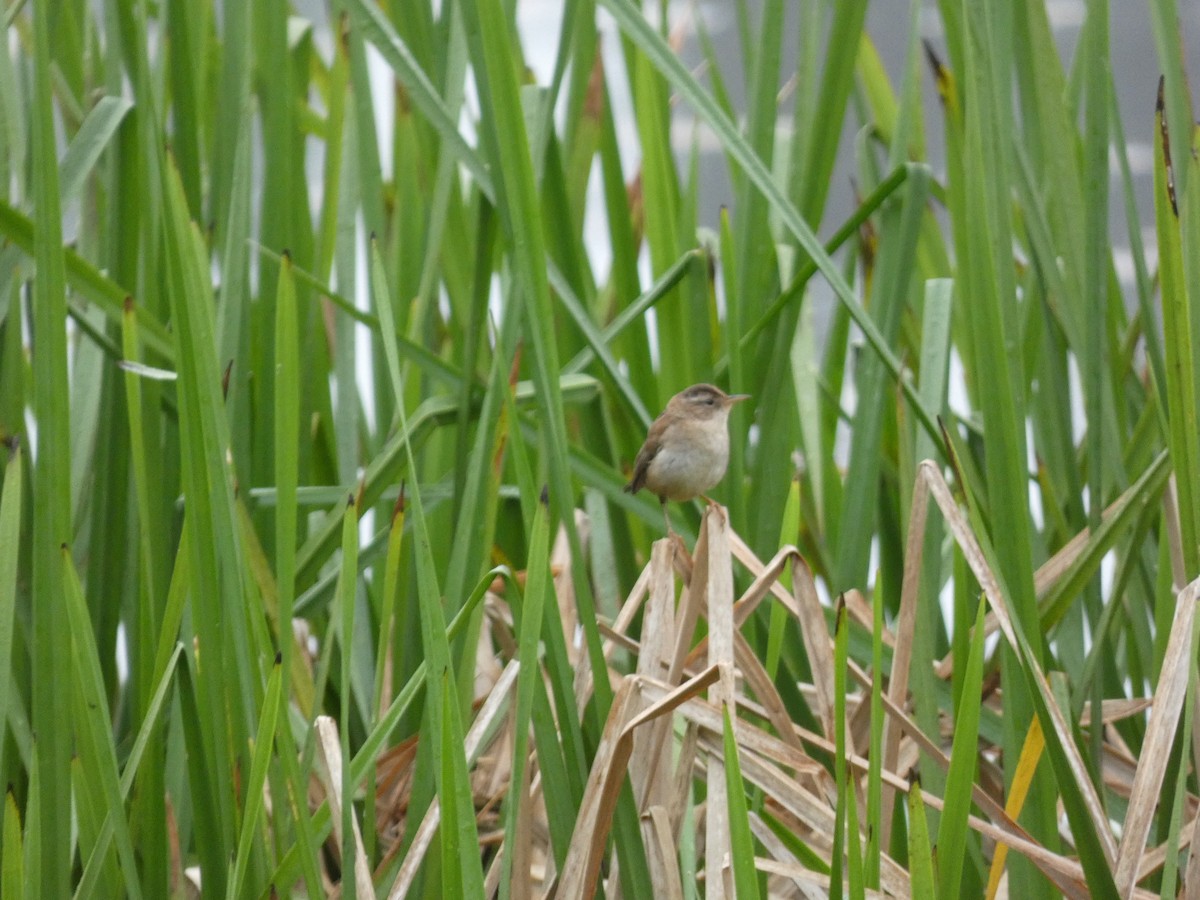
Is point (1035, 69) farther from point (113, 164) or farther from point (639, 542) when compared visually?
point (113, 164)

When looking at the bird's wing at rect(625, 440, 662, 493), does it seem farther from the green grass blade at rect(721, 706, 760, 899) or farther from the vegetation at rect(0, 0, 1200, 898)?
the green grass blade at rect(721, 706, 760, 899)

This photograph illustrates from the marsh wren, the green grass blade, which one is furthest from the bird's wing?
the green grass blade

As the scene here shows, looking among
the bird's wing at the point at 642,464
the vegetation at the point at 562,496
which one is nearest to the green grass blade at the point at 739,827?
the vegetation at the point at 562,496

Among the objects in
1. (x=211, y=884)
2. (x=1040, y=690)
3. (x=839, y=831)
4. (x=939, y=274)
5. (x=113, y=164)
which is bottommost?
(x=211, y=884)

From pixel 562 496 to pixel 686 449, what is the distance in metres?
0.66

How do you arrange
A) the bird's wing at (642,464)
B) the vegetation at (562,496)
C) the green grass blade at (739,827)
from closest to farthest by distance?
the green grass blade at (739,827) → the vegetation at (562,496) → the bird's wing at (642,464)

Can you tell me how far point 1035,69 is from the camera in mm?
1573

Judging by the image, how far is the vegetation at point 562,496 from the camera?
4.17ft

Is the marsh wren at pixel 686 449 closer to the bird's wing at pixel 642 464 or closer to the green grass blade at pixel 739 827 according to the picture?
the bird's wing at pixel 642 464

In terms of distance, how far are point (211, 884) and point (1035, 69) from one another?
1235 mm

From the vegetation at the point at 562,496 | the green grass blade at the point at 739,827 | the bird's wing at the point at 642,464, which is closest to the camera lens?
the green grass blade at the point at 739,827

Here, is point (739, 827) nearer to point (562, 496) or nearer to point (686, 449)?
point (562, 496)

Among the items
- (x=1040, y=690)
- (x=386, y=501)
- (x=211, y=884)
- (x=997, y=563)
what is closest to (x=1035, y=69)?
(x=997, y=563)

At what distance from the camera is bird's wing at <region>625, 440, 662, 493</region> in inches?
73.9
